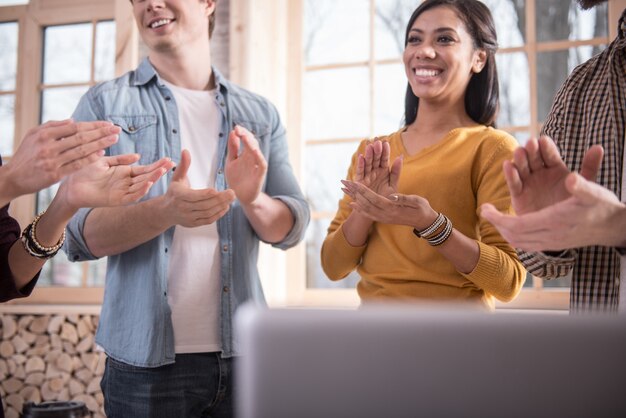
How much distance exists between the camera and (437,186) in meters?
1.54

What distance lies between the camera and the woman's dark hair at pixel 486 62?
168 cm

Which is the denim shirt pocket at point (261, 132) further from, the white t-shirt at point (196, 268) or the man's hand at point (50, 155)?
the man's hand at point (50, 155)

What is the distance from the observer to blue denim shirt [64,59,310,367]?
1.62 meters

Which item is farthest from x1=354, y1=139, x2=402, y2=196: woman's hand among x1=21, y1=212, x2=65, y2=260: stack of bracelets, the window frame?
the window frame

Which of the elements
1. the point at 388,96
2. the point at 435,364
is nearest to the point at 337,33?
the point at 388,96

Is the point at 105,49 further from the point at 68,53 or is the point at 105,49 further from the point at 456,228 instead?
the point at 456,228

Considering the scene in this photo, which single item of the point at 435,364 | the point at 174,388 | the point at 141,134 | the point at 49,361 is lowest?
the point at 49,361

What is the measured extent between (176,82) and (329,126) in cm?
163

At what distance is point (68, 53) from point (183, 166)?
2785mm

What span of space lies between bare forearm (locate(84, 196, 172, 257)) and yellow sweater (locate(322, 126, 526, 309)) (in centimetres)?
43

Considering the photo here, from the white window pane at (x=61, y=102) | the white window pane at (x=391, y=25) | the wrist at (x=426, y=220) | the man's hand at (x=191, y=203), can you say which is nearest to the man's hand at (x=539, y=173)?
the wrist at (x=426, y=220)

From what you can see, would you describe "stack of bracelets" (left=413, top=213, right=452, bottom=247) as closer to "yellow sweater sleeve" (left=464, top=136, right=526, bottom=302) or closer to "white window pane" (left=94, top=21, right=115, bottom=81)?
"yellow sweater sleeve" (left=464, top=136, right=526, bottom=302)

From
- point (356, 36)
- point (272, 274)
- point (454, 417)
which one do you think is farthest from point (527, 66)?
point (454, 417)

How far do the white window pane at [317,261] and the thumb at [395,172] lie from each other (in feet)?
6.20
